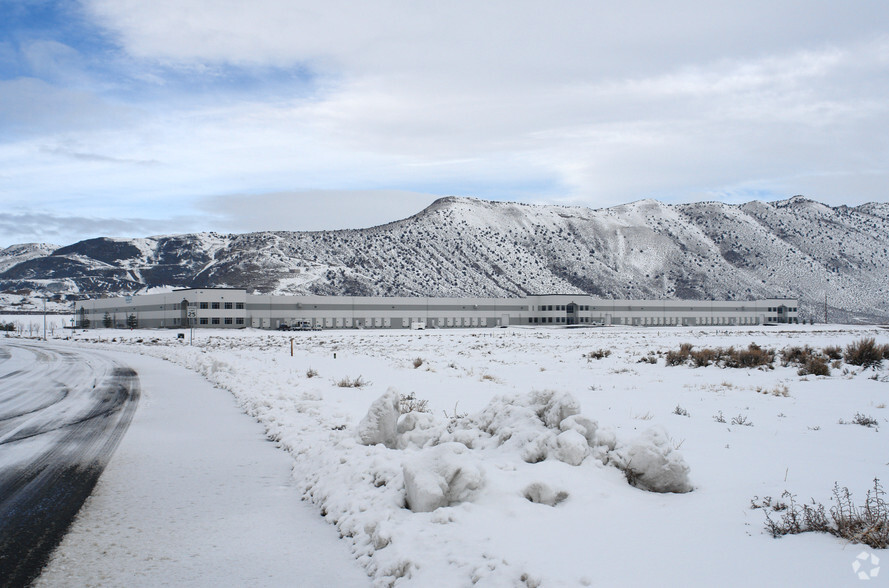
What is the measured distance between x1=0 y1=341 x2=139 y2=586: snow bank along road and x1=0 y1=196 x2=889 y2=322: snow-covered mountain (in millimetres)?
104727

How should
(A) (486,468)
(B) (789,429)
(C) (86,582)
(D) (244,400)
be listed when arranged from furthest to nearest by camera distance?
(D) (244,400) → (B) (789,429) → (A) (486,468) → (C) (86,582)

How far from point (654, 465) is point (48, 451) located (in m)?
10.6

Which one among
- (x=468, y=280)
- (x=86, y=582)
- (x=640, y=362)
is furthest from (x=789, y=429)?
(x=468, y=280)

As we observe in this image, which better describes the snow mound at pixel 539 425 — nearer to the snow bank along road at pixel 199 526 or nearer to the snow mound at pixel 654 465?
the snow mound at pixel 654 465

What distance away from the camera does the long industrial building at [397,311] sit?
9294 cm

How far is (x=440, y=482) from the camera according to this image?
7.09 metres

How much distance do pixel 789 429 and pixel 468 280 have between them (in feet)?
431

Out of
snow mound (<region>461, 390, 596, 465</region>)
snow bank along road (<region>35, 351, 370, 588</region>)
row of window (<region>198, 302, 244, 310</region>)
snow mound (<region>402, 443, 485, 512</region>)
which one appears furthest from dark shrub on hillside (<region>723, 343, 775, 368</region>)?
row of window (<region>198, 302, 244, 310</region>)

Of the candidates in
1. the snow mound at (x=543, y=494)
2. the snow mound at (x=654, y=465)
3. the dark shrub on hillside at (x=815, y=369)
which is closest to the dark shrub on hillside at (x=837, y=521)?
the snow mound at (x=654, y=465)

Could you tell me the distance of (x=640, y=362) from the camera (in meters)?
28.7

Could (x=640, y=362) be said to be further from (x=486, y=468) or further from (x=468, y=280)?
(x=468, y=280)

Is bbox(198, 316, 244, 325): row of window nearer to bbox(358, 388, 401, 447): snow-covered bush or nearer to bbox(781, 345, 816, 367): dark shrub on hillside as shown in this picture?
bbox(781, 345, 816, 367): dark shrub on hillside

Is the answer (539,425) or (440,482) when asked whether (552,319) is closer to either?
(539,425)

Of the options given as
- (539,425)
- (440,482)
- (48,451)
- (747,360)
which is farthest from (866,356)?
(48,451)
